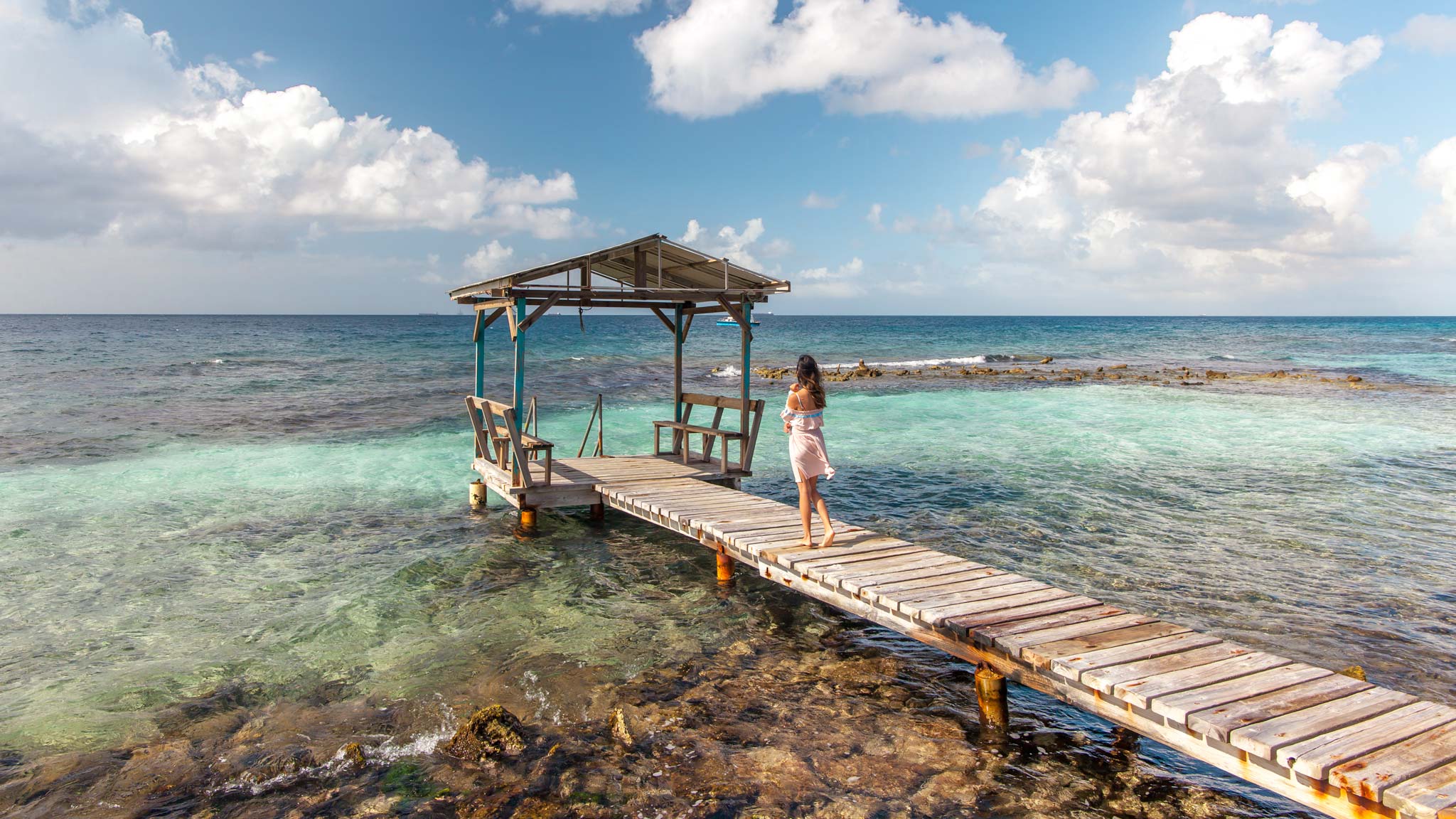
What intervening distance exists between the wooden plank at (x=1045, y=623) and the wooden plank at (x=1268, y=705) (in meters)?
1.23

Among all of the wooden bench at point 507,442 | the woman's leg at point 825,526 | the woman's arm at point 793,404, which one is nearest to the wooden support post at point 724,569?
the woman's leg at point 825,526

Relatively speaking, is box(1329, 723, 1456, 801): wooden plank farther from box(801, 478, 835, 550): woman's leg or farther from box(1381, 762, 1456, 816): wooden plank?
box(801, 478, 835, 550): woman's leg

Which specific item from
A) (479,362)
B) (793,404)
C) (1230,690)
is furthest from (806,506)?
(479,362)

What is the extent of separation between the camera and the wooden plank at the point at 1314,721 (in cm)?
446

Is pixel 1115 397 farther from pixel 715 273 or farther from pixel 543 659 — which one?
pixel 543 659

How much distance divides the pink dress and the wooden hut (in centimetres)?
390

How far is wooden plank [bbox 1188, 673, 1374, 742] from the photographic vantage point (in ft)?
15.3

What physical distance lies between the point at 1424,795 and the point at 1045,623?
252cm

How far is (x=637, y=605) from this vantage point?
29.9 ft

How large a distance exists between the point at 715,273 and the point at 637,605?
5.89 m

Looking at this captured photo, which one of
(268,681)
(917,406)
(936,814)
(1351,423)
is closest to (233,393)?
(917,406)

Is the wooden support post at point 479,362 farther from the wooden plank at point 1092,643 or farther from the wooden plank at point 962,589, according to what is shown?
the wooden plank at point 1092,643

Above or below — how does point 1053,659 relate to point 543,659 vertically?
above

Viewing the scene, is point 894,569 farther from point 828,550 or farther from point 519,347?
point 519,347
